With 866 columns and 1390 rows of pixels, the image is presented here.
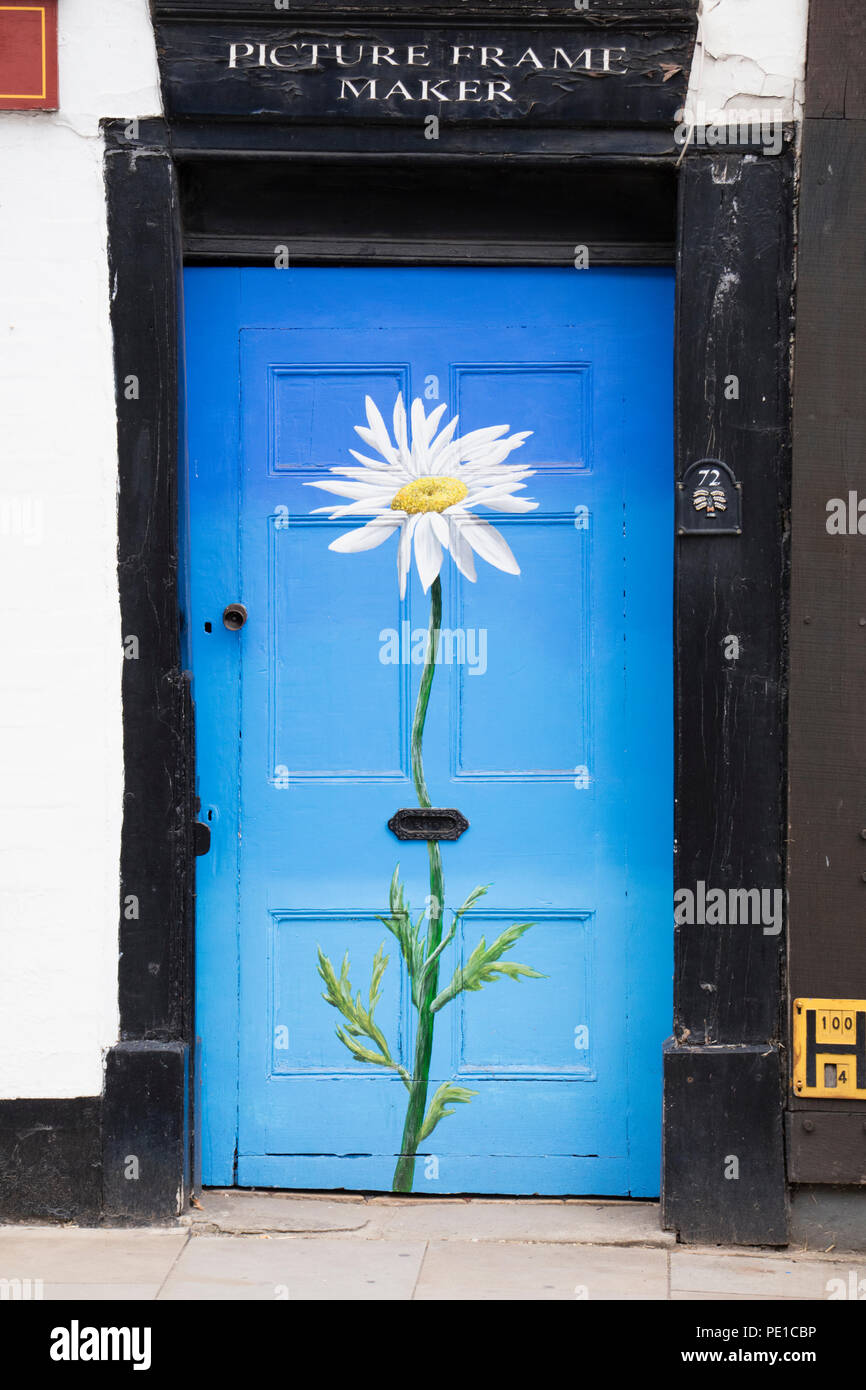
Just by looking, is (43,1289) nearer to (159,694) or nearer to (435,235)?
(159,694)

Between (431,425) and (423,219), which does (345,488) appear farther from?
(423,219)

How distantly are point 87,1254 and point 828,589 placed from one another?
2.60 meters

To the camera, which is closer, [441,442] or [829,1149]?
[829,1149]

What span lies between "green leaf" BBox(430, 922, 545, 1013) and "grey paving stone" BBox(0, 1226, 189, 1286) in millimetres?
968

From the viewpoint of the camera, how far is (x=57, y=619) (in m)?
3.72

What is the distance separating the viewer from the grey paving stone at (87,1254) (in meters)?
3.35

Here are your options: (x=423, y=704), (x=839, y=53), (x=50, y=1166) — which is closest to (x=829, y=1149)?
(x=423, y=704)

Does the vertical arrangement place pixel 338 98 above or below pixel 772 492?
above

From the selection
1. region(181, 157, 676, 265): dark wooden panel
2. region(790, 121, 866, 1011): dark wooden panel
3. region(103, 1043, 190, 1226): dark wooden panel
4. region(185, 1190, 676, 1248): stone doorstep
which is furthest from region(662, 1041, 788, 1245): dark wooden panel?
region(181, 157, 676, 265): dark wooden panel

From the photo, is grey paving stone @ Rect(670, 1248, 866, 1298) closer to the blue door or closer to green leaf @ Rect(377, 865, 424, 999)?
the blue door

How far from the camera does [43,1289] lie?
3.28 metres

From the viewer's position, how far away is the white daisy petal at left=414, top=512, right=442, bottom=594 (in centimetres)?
392

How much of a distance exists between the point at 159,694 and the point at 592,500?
1343 mm

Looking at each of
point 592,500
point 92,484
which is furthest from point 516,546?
point 92,484
